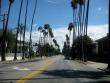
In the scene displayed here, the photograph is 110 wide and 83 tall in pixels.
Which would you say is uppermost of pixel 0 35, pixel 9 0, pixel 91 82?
pixel 9 0

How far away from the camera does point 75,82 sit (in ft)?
61.4

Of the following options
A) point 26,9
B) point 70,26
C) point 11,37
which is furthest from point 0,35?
point 70,26

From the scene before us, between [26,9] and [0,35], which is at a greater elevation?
[26,9]

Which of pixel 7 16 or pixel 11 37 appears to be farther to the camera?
pixel 11 37

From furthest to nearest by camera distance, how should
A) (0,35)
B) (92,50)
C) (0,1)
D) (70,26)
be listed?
(70,26)
(92,50)
(0,35)
(0,1)

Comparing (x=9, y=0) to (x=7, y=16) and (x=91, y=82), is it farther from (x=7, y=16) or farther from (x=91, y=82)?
(x=91, y=82)

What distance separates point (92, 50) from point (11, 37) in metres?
25.1

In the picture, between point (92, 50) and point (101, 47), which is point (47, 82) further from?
point (92, 50)

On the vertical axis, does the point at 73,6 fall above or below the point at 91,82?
above

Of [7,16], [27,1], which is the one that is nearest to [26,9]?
[27,1]

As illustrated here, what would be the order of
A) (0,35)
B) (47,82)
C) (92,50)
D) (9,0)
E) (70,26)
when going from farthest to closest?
(70,26) < (92,50) < (0,35) < (9,0) < (47,82)

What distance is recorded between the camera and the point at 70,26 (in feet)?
527

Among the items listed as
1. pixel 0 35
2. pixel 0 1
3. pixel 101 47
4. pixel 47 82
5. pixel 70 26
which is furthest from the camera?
pixel 70 26

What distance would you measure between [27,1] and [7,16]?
70.8 ft
